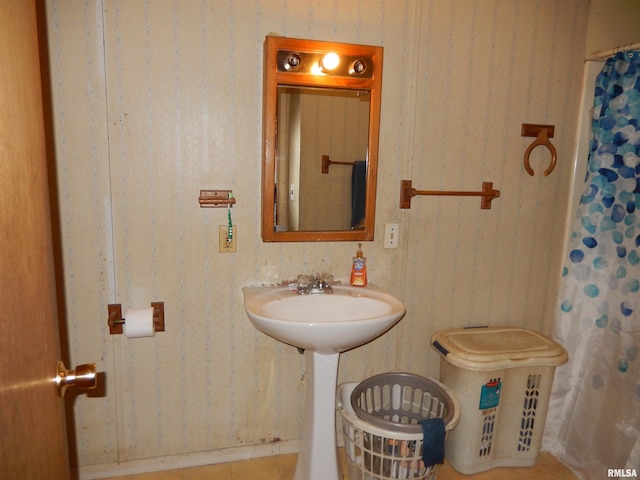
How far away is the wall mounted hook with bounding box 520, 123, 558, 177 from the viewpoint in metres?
2.01

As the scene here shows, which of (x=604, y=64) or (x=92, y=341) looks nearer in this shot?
(x=92, y=341)

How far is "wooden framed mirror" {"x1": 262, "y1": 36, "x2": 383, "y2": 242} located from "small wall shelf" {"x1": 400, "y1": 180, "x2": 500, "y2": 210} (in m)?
0.17

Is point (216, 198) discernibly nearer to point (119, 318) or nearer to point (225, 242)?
point (225, 242)

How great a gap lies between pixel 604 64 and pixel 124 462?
2975 mm

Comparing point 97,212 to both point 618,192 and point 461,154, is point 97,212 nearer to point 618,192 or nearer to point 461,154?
point 461,154

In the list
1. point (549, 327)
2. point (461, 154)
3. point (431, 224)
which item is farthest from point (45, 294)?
point (549, 327)

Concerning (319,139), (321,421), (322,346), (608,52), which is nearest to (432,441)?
(321,421)

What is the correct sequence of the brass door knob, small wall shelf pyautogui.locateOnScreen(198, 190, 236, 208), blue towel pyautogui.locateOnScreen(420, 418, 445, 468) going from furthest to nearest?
small wall shelf pyautogui.locateOnScreen(198, 190, 236, 208) → blue towel pyautogui.locateOnScreen(420, 418, 445, 468) → the brass door knob

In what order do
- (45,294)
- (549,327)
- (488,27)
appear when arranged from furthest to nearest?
(549,327) → (488,27) → (45,294)

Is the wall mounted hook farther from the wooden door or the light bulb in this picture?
the wooden door

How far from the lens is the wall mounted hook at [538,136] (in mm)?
2010

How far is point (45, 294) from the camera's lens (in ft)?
2.20

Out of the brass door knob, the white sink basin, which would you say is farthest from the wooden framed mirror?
the brass door knob

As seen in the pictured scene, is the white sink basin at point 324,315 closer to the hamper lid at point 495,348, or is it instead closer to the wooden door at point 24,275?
the hamper lid at point 495,348
